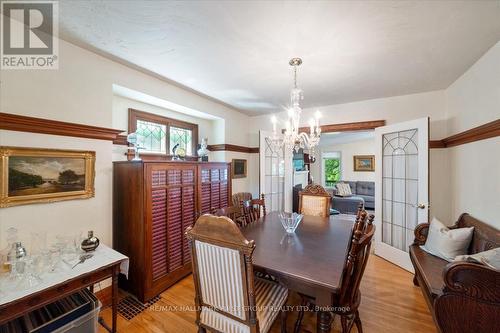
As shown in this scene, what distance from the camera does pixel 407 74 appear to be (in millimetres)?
2465

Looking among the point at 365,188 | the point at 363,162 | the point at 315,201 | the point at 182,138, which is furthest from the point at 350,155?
the point at 182,138

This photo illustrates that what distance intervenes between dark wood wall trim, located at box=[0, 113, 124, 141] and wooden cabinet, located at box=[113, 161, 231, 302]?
0.37 m

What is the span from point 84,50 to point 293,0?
1954mm

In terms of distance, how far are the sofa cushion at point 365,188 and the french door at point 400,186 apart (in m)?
3.86

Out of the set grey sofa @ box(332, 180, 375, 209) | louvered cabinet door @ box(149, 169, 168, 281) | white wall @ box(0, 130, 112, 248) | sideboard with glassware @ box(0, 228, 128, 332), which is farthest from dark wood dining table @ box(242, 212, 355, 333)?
grey sofa @ box(332, 180, 375, 209)

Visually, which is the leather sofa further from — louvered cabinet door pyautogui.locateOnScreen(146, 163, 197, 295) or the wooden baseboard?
the wooden baseboard

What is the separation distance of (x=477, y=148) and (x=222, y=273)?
2975 millimetres

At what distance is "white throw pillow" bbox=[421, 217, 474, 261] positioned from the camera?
78.0 inches

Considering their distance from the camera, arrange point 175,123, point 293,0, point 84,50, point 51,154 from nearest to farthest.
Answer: point 293,0, point 51,154, point 84,50, point 175,123

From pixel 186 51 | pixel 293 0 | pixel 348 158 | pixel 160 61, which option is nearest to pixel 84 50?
pixel 160 61

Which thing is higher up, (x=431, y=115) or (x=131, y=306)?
(x=431, y=115)

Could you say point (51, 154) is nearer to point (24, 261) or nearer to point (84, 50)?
point (24, 261)

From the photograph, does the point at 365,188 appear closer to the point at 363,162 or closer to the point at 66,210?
the point at 363,162

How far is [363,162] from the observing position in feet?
→ 25.2
